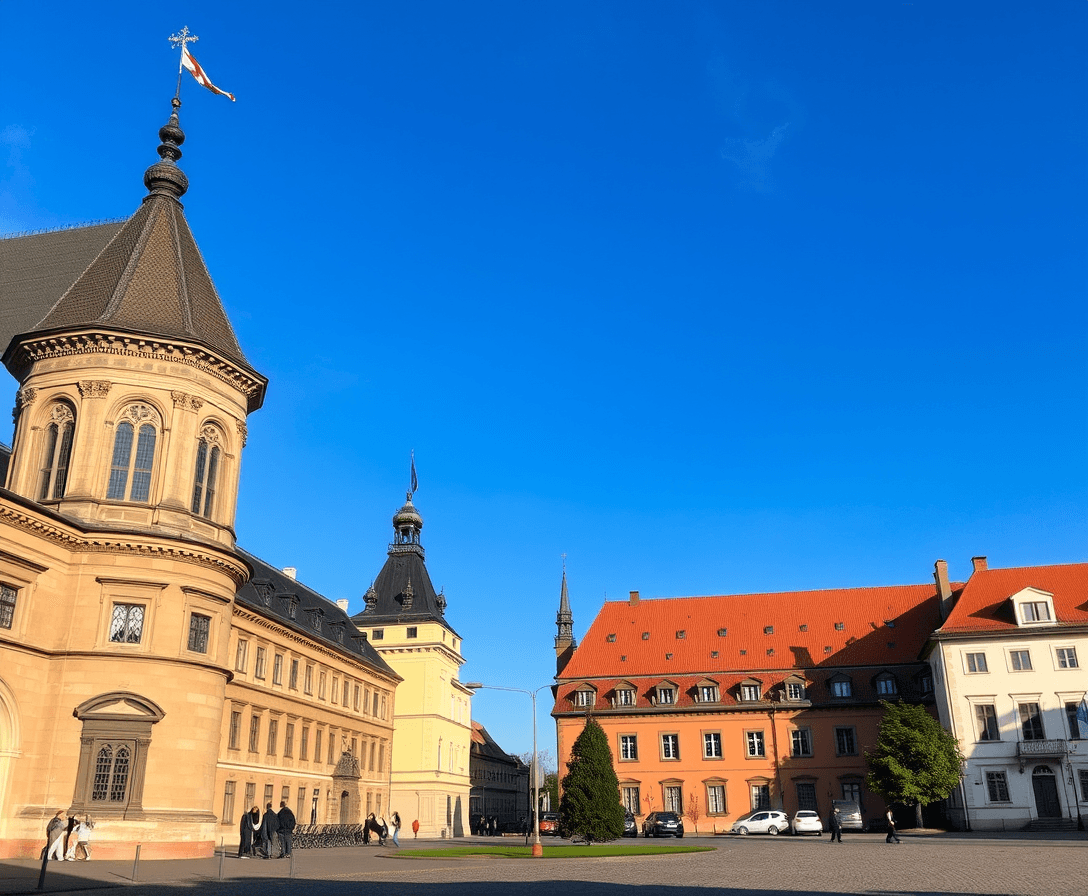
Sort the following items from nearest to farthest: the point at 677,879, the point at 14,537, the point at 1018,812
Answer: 1. the point at 677,879
2. the point at 14,537
3. the point at 1018,812

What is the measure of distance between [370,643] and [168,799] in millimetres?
47689

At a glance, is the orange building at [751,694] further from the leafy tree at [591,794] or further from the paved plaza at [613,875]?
the paved plaza at [613,875]

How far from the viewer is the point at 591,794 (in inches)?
1633

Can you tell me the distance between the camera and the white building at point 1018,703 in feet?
183

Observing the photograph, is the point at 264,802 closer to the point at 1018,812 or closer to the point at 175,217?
the point at 175,217

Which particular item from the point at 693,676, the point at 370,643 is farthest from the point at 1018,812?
the point at 370,643

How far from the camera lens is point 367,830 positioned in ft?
166

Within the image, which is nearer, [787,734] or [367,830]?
[367,830]

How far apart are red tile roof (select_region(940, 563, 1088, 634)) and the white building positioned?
9 cm

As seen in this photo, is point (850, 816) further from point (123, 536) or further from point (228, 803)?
point (123, 536)

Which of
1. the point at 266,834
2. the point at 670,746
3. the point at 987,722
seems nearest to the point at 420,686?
the point at 670,746

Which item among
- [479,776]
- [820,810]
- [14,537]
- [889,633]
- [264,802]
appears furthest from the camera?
[479,776]

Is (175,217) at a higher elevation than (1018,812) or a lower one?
higher

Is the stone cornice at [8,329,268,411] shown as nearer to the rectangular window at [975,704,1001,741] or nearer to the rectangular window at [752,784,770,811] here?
the rectangular window at [975,704,1001,741]
